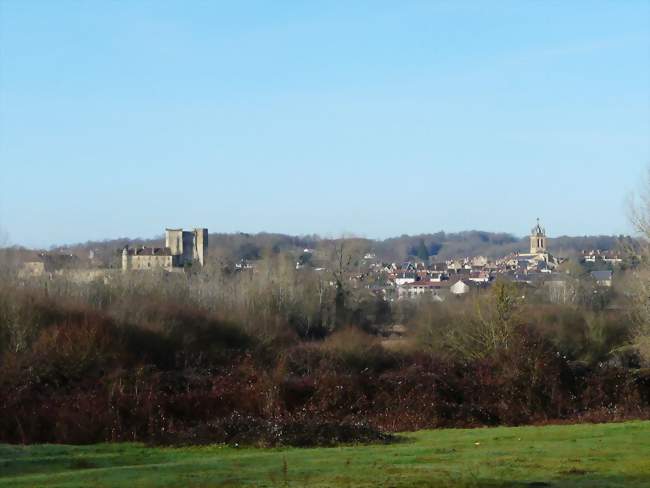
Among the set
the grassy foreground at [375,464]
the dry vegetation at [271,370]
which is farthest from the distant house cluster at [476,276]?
the grassy foreground at [375,464]

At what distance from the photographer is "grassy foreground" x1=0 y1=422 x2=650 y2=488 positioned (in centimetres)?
1341

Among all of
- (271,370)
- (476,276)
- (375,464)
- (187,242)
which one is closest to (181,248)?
(187,242)

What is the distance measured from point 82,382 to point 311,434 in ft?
44.0

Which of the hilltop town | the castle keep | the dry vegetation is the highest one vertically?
the castle keep

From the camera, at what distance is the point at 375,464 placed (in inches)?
607

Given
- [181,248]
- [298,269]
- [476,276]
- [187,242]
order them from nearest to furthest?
1. [298,269]
2. [181,248]
3. [187,242]
4. [476,276]

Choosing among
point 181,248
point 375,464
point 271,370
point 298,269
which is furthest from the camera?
point 181,248

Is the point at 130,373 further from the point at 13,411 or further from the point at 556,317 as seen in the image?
the point at 556,317

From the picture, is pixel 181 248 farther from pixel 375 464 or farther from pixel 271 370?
pixel 375 464

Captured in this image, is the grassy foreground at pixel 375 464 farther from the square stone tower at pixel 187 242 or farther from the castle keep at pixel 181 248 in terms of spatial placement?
the square stone tower at pixel 187 242

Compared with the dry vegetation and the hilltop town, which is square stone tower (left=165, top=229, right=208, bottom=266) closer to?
the hilltop town

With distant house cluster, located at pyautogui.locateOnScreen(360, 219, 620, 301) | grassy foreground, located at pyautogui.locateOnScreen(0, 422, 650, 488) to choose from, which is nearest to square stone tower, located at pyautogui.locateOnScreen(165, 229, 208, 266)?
distant house cluster, located at pyautogui.locateOnScreen(360, 219, 620, 301)

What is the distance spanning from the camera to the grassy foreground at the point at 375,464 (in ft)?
44.0

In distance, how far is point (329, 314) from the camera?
202ft
